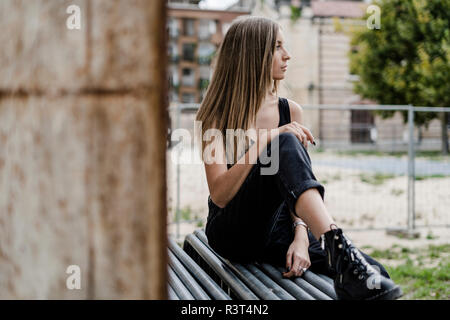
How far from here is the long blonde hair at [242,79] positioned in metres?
2.06

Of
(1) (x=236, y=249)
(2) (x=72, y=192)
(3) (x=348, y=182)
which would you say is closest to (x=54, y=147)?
(2) (x=72, y=192)

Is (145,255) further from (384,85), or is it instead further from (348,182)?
(384,85)

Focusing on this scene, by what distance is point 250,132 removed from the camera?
2.06 m

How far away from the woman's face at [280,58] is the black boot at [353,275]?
2.67 feet

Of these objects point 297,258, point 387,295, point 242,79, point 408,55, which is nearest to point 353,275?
point 387,295

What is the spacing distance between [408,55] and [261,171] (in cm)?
2112

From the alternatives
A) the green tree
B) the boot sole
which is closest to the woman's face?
the boot sole

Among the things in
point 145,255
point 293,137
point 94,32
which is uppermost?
point 94,32

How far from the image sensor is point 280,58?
211 centimetres

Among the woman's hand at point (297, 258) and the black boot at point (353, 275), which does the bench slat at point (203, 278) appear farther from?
the black boot at point (353, 275)

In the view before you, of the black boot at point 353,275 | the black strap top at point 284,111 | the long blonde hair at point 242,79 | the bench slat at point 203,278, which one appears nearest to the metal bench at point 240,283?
the bench slat at point 203,278

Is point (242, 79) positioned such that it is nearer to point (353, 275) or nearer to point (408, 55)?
point (353, 275)
